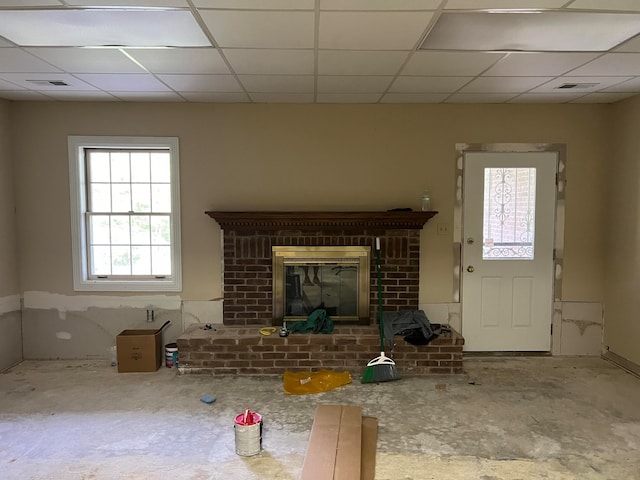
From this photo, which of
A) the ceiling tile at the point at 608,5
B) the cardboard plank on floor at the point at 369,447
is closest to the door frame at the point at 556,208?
the cardboard plank on floor at the point at 369,447

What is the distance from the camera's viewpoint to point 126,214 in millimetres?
4312

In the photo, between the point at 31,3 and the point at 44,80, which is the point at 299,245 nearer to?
the point at 44,80

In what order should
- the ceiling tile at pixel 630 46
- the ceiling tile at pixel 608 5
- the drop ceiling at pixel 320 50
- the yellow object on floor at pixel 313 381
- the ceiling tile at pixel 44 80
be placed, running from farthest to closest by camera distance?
the yellow object on floor at pixel 313 381 < the ceiling tile at pixel 44 80 < the ceiling tile at pixel 630 46 < the drop ceiling at pixel 320 50 < the ceiling tile at pixel 608 5

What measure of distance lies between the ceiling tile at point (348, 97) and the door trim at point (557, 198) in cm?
98

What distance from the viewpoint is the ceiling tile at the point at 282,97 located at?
385cm

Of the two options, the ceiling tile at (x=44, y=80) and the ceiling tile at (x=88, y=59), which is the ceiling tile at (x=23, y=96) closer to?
the ceiling tile at (x=44, y=80)

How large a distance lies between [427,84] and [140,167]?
2.79 m

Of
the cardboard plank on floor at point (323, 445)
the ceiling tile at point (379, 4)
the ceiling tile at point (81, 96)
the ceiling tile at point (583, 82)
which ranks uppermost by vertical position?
the ceiling tile at point (81, 96)

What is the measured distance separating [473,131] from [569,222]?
1.30m

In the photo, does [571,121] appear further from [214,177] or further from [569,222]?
[214,177]

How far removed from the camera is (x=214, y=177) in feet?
13.9

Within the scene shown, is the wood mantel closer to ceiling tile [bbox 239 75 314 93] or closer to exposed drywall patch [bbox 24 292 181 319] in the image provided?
ceiling tile [bbox 239 75 314 93]

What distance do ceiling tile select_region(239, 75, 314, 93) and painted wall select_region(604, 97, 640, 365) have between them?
2.91 metres

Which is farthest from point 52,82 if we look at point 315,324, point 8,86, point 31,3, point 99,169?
point 315,324
